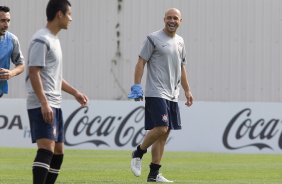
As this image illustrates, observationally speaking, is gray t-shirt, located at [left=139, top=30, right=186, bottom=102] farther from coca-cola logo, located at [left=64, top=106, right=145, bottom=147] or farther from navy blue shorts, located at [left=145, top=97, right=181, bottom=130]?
coca-cola logo, located at [left=64, top=106, right=145, bottom=147]

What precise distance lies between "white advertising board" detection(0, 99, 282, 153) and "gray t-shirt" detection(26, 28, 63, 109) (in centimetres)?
1494

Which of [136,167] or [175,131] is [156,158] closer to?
[136,167]

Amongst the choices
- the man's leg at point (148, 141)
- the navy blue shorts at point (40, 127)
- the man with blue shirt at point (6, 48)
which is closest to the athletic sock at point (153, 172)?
the man's leg at point (148, 141)

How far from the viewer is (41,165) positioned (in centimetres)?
926

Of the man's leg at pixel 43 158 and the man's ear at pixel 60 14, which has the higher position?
the man's ear at pixel 60 14

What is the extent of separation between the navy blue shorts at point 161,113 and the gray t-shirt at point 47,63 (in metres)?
3.37

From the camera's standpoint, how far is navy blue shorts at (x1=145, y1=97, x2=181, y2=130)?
12.6 m

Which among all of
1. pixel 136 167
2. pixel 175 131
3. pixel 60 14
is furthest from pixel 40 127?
pixel 175 131

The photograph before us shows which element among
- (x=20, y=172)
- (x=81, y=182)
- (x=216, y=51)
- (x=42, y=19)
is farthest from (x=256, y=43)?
(x=81, y=182)

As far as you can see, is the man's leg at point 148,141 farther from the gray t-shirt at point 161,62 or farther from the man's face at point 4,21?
the man's face at point 4,21

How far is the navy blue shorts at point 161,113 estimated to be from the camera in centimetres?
1263

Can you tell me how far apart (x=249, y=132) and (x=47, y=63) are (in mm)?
15991

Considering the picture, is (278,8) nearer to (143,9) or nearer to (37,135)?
(143,9)

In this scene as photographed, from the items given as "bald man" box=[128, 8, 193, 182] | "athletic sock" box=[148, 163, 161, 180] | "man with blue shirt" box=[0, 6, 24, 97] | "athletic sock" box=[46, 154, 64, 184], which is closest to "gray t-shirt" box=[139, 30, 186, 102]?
"bald man" box=[128, 8, 193, 182]
